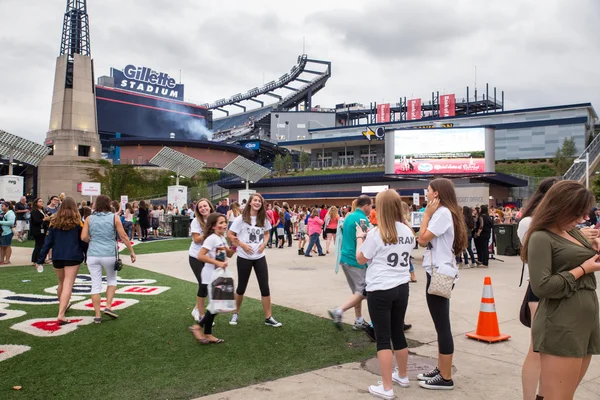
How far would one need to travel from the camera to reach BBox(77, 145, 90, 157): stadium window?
54.2m

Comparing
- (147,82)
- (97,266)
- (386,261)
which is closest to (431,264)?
(386,261)

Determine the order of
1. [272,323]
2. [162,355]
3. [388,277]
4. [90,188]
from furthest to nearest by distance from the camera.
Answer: [90,188]
[272,323]
[162,355]
[388,277]

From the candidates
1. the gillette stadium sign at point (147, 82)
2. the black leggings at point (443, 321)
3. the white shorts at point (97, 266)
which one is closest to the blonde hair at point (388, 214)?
the black leggings at point (443, 321)

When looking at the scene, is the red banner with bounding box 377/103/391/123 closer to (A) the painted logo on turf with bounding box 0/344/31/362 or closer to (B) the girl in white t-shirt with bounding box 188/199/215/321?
(B) the girl in white t-shirt with bounding box 188/199/215/321

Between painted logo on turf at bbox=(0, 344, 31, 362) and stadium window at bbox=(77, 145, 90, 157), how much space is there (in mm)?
52959

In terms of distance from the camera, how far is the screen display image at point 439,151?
108ft

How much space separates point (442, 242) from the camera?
4.61 meters

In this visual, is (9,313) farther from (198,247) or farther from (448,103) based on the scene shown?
(448,103)

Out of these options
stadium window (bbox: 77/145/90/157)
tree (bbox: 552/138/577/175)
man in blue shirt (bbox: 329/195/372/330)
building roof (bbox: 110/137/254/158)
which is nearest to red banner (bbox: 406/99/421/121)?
tree (bbox: 552/138/577/175)

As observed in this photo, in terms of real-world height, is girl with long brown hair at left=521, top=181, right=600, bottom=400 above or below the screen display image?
below

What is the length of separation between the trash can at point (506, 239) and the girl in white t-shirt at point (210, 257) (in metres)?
14.3

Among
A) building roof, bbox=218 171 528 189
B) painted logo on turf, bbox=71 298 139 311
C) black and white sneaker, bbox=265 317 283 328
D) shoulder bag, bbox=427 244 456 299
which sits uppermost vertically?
building roof, bbox=218 171 528 189

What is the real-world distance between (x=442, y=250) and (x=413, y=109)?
8012 cm

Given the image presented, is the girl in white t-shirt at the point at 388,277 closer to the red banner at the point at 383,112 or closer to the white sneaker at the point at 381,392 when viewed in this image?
the white sneaker at the point at 381,392
